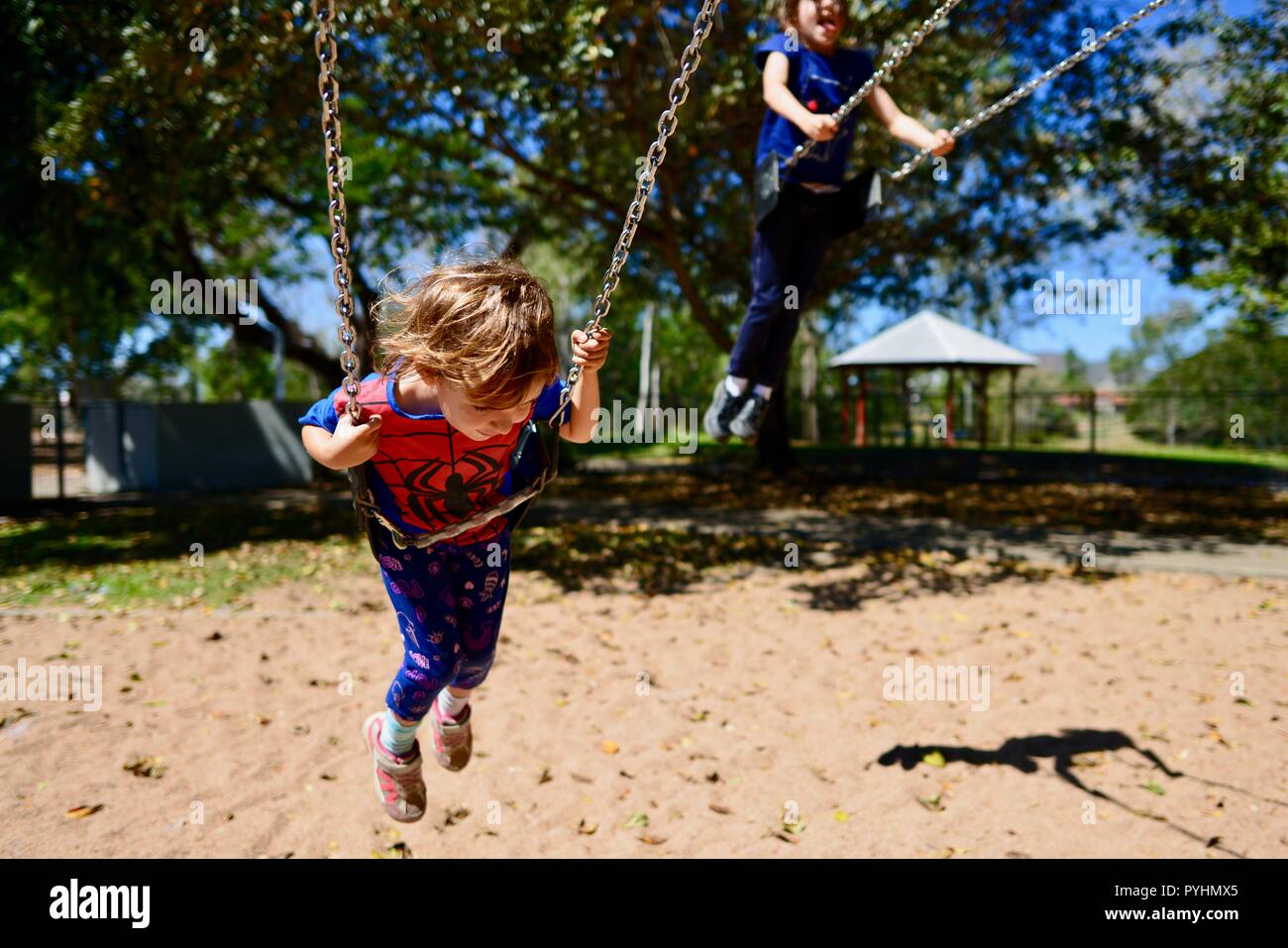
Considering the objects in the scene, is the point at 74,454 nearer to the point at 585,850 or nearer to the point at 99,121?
the point at 99,121

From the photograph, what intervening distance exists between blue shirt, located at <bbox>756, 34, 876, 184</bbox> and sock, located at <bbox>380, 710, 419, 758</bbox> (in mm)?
2475

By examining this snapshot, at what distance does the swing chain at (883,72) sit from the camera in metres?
2.42

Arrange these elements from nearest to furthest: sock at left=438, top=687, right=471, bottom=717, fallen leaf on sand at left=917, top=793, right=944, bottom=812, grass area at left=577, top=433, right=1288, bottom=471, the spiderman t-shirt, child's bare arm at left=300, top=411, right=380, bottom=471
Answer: child's bare arm at left=300, top=411, right=380, bottom=471 < the spiderman t-shirt < sock at left=438, top=687, right=471, bottom=717 < fallen leaf on sand at left=917, top=793, right=944, bottom=812 < grass area at left=577, top=433, right=1288, bottom=471

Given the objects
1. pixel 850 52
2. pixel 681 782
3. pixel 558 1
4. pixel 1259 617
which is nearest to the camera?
pixel 850 52

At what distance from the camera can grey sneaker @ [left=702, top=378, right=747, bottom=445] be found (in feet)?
11.9

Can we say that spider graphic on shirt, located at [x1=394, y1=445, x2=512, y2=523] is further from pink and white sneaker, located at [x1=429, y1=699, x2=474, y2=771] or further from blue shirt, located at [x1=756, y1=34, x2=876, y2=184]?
blue shirt, located at [x1=756, y1=34, x2=876, y2=184]

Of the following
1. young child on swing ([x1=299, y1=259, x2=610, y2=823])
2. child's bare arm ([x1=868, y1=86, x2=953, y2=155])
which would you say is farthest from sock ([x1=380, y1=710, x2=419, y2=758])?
child's bare arm ([x1=868, y1=86, x2=953, y2=155])

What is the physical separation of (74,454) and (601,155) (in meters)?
10.7

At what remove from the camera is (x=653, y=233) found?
10070mm

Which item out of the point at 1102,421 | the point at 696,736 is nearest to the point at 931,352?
the point at 1102,421

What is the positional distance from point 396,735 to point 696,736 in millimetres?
2148
